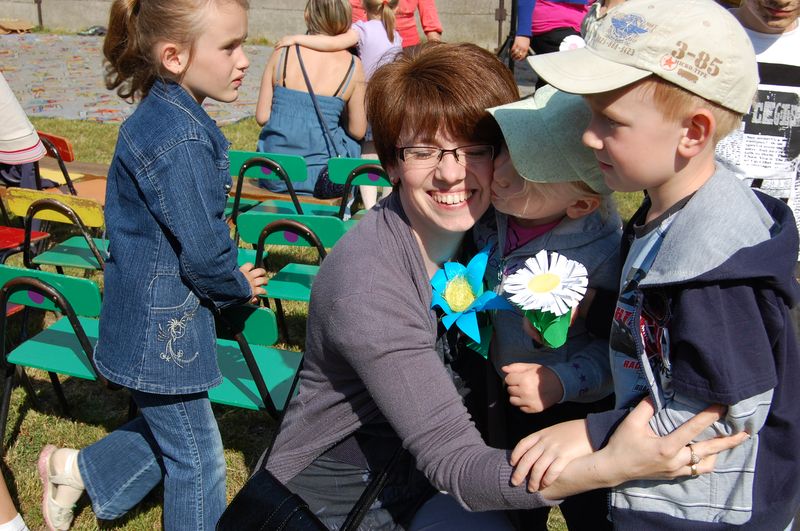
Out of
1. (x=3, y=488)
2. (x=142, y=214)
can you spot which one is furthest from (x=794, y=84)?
(x=3, y=488)

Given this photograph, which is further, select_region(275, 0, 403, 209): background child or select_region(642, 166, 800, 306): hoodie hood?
select_region(275, 0, 403, 209): background child

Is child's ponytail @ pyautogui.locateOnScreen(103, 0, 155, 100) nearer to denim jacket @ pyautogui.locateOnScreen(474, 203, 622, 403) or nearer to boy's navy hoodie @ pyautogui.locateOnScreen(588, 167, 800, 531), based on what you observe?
denim jacket @ pyautogui.locateOnScreen(474, 203, 622, 403)

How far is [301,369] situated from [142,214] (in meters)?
0.80

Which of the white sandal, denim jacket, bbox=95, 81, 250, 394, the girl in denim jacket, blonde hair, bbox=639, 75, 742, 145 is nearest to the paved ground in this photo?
the white sandal

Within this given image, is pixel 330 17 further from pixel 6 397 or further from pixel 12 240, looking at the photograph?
pixel 6 397

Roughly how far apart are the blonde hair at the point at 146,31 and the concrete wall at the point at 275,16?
13.0 meters

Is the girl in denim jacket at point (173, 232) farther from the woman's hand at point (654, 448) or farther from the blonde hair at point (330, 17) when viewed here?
the blonde hair at point (330, 17)

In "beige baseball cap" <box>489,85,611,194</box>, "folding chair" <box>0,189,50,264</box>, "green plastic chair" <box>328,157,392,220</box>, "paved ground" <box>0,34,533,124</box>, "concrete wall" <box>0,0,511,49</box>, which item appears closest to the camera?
"beige baseball cap" <box>489,85,611,194</box>

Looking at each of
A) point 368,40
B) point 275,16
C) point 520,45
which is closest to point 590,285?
point 368,40

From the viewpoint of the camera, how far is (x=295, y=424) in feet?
6.92

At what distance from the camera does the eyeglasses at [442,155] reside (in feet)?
6.42

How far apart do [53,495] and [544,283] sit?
95.7 inches

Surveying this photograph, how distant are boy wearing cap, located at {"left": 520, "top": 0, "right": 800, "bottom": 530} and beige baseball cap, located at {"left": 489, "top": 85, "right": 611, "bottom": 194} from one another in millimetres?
167

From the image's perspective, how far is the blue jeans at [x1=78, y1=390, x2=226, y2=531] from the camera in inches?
109
